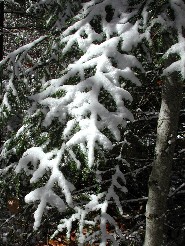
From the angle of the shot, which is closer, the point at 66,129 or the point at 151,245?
the point at 66,129

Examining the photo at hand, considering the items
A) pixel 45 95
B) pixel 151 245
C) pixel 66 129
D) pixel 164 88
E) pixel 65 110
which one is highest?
pixel 164 88

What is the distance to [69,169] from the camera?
2.75 meters

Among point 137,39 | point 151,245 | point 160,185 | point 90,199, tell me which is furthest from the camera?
point 90,199

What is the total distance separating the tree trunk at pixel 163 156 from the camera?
3.33 metres

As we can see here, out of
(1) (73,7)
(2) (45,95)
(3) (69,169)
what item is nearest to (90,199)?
(3) (69,169)

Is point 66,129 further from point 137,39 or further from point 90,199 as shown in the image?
point 90,199

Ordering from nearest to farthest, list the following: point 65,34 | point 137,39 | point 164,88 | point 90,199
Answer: point 137,39
point 65,34
point 164,88
point 90,199

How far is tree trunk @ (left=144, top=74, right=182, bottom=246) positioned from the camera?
3.33 meters

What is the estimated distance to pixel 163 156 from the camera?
11.5ft

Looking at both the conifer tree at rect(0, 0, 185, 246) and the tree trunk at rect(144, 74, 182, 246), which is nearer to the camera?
the conifer tree at rect(0, 0, 185, 246)

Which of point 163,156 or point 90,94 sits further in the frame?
point 163,156

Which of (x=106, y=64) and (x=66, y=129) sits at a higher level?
(x=106, y=64)

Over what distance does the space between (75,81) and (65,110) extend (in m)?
0.34

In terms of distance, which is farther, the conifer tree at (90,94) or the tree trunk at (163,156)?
the tree trunk at (163,156)
